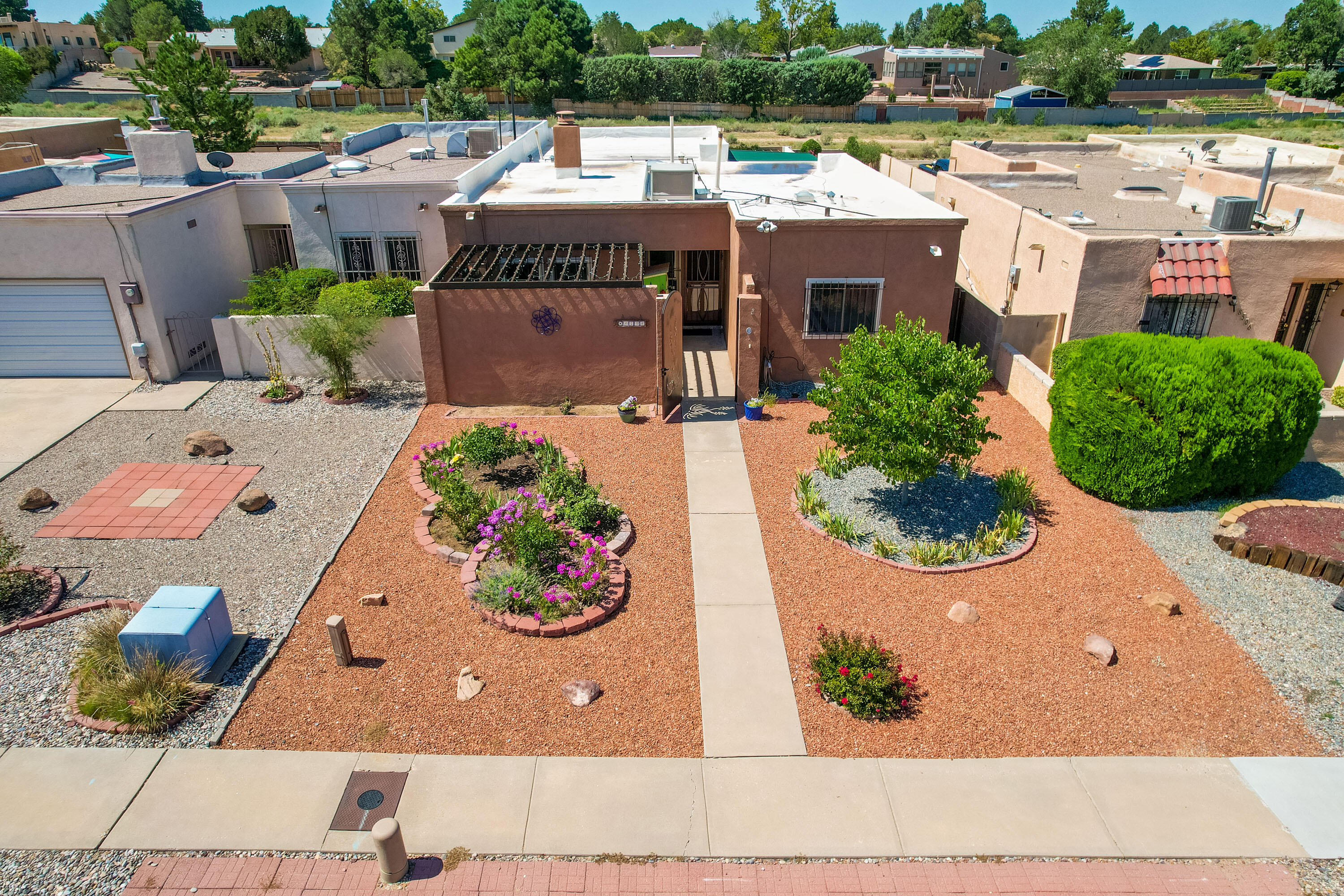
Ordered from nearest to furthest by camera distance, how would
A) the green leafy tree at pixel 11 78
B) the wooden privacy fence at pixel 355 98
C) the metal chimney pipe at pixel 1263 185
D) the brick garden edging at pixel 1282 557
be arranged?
the brick garden edging at pixel 1282 557, the metal chimney pipe at pixel 1263 185, the green leafy tree at pixel 11 78, the wooden privacy fence at pixel 355 98

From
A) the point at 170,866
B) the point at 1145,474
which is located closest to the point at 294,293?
the point at 170,866

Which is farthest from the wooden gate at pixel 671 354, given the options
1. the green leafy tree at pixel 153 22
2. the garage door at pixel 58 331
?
the green leafy tree at pixel 153 22

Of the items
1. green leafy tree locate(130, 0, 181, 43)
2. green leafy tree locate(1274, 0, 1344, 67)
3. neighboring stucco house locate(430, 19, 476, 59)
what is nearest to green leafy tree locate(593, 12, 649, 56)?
neighboring stucco house locate(430, 19, 476, 59)

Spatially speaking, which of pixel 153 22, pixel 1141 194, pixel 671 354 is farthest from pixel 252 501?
pixel 153 22

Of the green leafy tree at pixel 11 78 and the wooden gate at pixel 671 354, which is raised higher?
the green leafy tree at pixel 11 78

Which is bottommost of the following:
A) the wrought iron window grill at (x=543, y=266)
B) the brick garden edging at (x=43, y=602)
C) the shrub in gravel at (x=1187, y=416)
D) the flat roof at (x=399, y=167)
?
the brick garden edging at (x=43, y=602)

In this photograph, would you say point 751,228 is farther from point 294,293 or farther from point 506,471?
point 294,293

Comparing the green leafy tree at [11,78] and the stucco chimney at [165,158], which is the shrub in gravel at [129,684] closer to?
the stucco chimney at [165,158]
